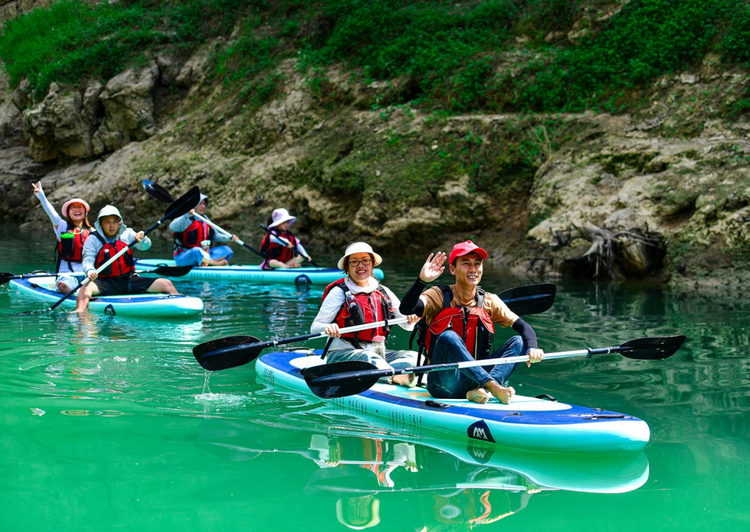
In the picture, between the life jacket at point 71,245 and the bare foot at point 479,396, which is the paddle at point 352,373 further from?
the life jacket at point 71,245

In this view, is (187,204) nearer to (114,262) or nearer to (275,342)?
(114,262)

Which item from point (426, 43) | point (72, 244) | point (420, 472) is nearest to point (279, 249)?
point (72, 244)

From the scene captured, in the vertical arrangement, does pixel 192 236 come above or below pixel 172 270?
above

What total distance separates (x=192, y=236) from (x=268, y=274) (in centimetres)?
147

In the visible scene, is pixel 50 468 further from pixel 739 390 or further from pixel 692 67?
pixel 692 67

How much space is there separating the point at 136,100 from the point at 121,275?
13.8 m

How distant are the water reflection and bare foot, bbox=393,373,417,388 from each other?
2.11 ft

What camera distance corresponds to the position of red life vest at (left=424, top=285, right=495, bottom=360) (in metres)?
4.58

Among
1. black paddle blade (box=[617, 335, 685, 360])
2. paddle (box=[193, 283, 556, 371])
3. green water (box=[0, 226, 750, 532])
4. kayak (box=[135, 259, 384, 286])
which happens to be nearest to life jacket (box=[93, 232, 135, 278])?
green water (box=[0, 226, 750, 532])

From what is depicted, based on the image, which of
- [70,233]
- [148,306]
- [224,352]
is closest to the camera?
[224,352]

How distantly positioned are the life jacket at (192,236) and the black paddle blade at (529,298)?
709cm

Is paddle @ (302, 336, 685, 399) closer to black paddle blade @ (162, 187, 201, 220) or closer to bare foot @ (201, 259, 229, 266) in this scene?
black paddle blade @ (162, 187, 201, 220)

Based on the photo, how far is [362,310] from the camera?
497cm

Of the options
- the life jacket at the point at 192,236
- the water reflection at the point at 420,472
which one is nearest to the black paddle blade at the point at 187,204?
the life jacket at the point at 192,236
